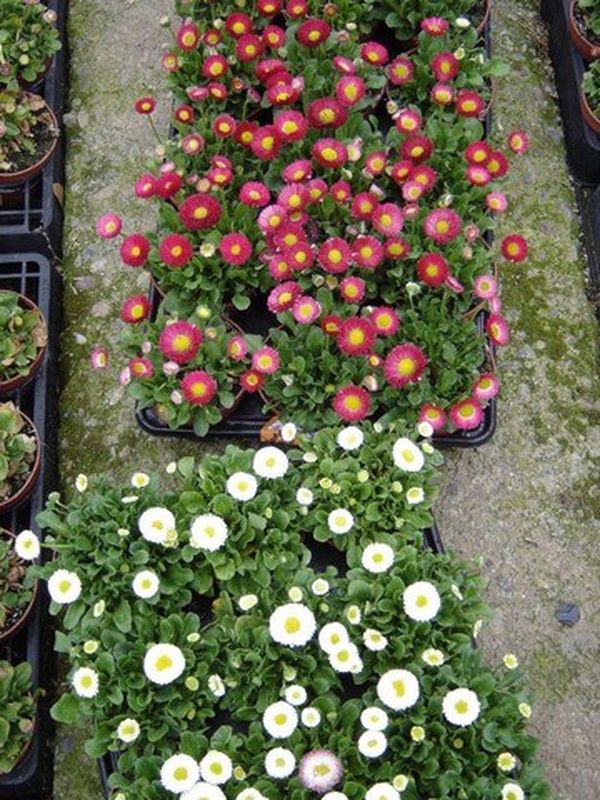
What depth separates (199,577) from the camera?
2621 mm

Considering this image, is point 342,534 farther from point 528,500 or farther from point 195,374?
point 528,500

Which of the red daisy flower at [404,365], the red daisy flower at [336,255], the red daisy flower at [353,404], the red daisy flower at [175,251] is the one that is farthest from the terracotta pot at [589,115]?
the red daisy flower at [175,251]

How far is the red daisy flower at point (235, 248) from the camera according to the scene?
299cm

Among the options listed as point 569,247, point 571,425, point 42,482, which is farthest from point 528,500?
point 42,482

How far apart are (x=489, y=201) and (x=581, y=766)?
1.97 metres

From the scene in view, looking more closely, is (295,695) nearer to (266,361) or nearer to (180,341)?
(266,361)

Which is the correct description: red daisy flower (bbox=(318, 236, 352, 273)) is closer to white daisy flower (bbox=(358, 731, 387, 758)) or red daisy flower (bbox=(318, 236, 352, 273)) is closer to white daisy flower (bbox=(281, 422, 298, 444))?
white daisy flower (bbox=(281, 422, 298, 444))

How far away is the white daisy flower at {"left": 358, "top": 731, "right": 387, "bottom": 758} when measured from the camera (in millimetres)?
2238

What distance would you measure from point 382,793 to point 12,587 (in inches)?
54.6

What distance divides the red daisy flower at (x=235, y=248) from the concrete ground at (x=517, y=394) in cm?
77

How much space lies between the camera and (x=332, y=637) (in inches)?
93.6

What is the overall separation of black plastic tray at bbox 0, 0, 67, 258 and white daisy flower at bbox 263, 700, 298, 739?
7.17 ft

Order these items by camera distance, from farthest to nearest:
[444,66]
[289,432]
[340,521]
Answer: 1. [444,66]
2. [289,432]
3. [340,521]

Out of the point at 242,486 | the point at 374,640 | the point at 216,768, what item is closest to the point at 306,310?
the point at 242,486
